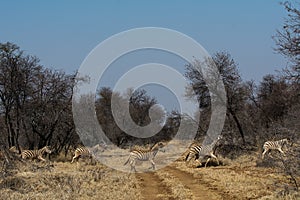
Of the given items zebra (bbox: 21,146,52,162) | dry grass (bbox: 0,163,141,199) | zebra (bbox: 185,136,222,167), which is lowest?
dry grass (bbox: 0,163,141,199)

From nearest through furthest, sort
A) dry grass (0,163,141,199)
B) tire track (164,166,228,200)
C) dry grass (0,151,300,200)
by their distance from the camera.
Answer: dry grass (0,151,300,200) < dry grass (0,163,141,199) < tire track (164,166,228,200)

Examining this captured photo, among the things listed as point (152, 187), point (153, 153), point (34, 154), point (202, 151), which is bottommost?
point (152, 187)

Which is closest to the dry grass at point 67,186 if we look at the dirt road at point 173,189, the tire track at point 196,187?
the dirt road at point 173,189

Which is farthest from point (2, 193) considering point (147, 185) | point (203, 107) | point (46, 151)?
point (203, 107)

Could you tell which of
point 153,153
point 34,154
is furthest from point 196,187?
point 34,154

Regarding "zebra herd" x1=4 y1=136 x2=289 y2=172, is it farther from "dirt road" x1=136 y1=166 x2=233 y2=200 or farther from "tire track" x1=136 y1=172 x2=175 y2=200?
"dirt road" x1=136 y1=166 x2=233 y2=200

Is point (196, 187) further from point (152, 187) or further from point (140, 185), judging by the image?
point (140, 185)

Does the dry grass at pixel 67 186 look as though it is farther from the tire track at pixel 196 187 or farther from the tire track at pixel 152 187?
the tire track at pixel 196 187

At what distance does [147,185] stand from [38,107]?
43.2 feet

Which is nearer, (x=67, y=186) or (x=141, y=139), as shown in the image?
(x=67, y=186)

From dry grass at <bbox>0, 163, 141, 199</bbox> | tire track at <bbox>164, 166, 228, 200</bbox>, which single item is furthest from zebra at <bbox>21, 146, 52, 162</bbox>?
tire track at <bbox>164, 166, 228, 200</bbox>

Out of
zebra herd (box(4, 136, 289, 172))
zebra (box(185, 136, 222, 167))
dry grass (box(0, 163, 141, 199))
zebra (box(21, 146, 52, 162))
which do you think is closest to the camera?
dry grass (box(0, 163, 141, 199))

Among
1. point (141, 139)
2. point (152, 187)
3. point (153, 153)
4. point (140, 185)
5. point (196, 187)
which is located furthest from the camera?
point (141, 139)

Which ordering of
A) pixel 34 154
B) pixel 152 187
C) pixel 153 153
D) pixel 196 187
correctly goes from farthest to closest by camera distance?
pixel 34 154 → pixel 153 153 → pixel 152 187 → pixel 196 187
